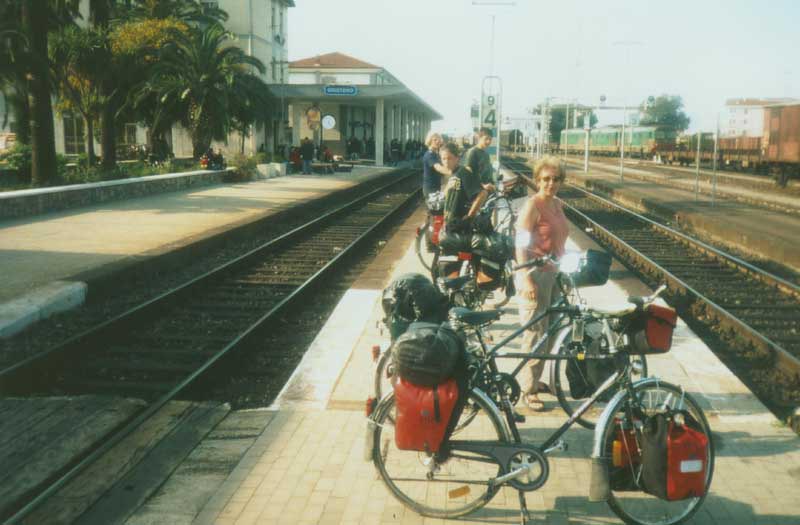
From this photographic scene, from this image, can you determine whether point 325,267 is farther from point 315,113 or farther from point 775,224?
point 315,113

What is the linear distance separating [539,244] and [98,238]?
1088 centimetres

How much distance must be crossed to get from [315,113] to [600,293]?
3388cm

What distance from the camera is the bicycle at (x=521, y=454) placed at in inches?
157

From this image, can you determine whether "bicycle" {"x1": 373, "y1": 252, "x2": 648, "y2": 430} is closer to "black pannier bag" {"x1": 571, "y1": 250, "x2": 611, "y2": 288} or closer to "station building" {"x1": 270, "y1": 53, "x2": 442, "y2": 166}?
"black pannier bag" {"x1": 571, "y1": 250, "x2": 611, "y2": 288}

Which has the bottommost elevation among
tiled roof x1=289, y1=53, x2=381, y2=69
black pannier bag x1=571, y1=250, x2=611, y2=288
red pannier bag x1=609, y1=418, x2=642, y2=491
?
red pannier bag x1=609, y1=418, x2=642, y2=491

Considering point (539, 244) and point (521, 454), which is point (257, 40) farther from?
point (521, 454)

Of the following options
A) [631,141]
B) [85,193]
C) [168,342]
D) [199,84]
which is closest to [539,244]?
[168,342]

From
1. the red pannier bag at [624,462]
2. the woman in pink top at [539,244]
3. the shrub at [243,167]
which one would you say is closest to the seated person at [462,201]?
the woman in pink top at [539,244]

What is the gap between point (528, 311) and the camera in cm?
577

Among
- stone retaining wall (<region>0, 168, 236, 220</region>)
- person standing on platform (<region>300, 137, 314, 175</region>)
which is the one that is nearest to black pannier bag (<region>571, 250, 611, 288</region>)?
stone retaining wall (<region>0, 168, 236, 220</region>)

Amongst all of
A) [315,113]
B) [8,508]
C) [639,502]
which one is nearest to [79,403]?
[8,508]

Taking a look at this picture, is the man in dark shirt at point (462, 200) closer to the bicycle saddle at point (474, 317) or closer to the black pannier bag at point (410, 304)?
the black pannier bag at point (410, 304)

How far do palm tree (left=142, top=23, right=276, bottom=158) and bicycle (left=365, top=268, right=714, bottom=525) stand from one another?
3300 centimetres

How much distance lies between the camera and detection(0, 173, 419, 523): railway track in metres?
6.69
